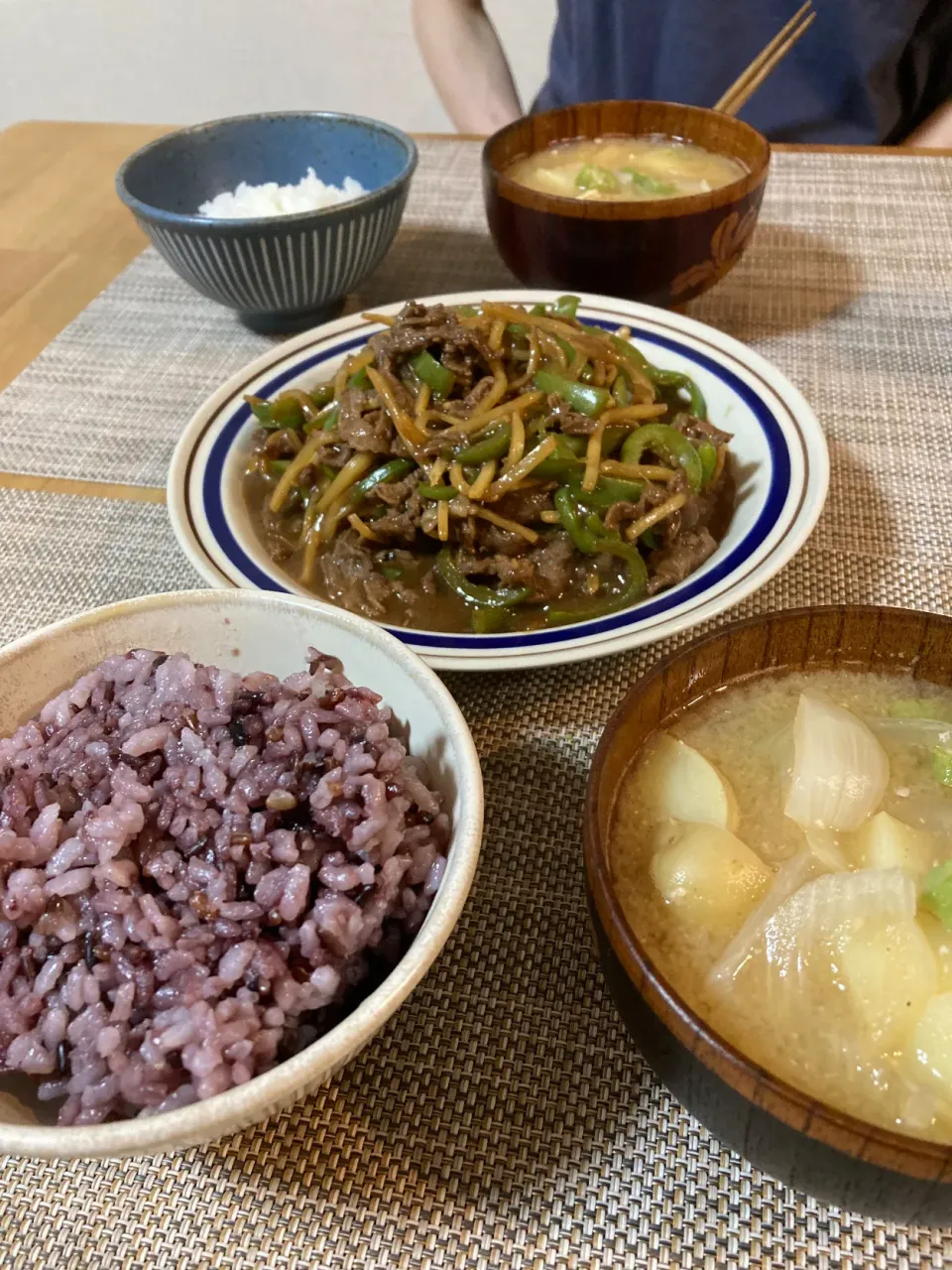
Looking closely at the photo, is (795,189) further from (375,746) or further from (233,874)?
(233,874)

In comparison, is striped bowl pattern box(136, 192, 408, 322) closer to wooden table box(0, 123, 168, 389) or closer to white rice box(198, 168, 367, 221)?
white rice box(198, 168, 367, 221)

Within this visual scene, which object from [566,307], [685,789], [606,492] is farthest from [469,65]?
[685,789]

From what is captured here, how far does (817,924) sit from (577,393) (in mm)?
1092

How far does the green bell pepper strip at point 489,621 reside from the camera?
1571 millimetres

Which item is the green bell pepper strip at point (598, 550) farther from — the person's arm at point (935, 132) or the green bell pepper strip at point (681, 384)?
the person's arm at point (935, 132)

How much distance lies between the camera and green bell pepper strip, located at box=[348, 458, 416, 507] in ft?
5.72

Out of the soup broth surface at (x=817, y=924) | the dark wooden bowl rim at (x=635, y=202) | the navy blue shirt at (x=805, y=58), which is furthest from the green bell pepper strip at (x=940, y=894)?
the navy blue shirt at (x=805, y=58)

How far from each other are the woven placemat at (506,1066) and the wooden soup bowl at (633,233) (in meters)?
0.35

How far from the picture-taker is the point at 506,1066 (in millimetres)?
1117

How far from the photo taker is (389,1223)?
99cm

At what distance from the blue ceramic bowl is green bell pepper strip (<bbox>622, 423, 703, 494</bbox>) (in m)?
0.97

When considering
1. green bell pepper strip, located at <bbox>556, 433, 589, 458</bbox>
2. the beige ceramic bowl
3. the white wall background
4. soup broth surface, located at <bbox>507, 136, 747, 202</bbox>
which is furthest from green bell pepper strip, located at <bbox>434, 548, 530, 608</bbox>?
the white wall background

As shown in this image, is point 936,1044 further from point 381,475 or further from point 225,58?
point 225,58

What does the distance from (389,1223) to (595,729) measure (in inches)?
29.8
